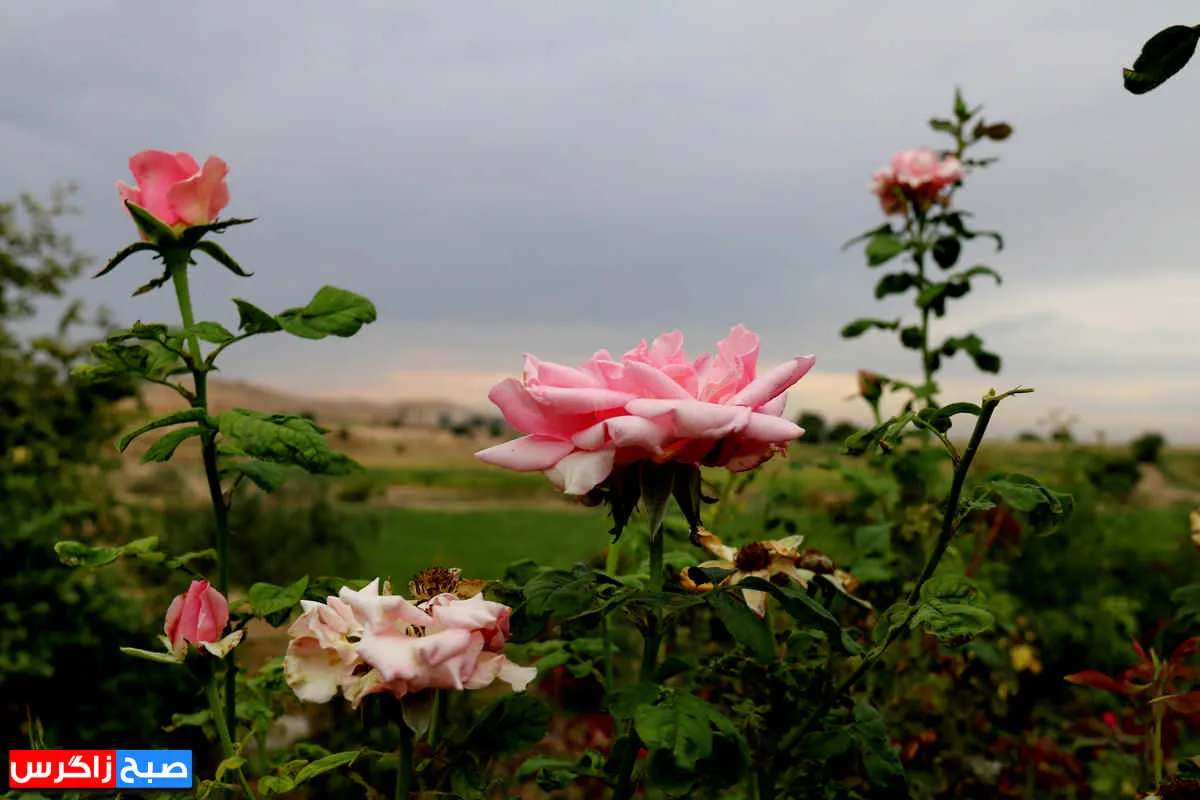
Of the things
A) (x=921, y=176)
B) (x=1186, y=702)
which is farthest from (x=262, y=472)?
(x=921, y=176)

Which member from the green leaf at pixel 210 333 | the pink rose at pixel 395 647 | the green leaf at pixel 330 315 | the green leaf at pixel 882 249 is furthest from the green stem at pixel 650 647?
the green leaf at pixel 882 249

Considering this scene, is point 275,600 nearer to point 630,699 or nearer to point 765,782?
point 630,699

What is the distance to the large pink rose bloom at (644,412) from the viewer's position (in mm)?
857

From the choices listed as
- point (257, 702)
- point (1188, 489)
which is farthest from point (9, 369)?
point (1188, 489)

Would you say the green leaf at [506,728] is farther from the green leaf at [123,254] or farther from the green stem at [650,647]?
the green leaf at [123,254]

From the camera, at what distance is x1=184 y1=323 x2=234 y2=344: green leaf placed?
1.17 m

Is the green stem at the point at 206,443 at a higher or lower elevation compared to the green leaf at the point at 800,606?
higher

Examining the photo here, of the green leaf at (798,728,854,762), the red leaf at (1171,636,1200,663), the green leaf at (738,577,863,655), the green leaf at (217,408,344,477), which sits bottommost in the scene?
the green leaf at (798,728,854,762)

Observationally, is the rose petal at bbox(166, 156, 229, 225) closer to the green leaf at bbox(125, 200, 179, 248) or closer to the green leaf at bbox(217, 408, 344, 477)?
the green leaf at bbox(125, 200, 179, 248)

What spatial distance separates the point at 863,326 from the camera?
2641 millimetres

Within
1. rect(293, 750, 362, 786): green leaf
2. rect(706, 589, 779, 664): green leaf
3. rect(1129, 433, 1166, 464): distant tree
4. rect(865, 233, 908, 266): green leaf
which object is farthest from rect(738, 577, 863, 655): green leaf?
rect(1129, 433, 1166, 464): distant tree

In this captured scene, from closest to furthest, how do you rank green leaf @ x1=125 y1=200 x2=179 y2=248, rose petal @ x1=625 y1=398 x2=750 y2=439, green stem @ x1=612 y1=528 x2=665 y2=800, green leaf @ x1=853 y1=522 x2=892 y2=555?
1. rose petal @ x1=625 y1=398 x2=750 y2=439
2. green stem @ x1=612 y1=528 x2=665 y2=800
3. green leaf @ x1=125 y1=200 x2=179 y2=248
4. green leaf @ x1=853 y1=522 x2=892 y2=555

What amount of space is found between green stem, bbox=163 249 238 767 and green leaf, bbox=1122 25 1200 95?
107 cm

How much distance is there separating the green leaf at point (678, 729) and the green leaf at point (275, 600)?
18.7 inches
